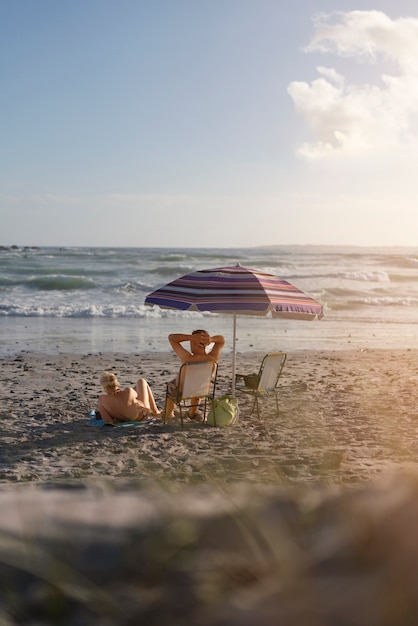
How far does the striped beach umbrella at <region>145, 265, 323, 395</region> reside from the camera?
24.0ft

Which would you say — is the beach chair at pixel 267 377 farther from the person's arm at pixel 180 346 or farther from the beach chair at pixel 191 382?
the person's arm at pixel 180 346

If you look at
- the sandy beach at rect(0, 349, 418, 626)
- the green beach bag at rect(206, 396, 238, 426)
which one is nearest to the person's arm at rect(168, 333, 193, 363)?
the green beach bag at rect(206, 396, 238, 426)

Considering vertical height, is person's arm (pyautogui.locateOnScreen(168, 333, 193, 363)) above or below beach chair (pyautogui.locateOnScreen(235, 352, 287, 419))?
above

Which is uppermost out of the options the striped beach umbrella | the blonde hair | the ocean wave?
the striped beach umbrella

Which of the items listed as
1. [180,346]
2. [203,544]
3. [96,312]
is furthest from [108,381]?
[96,312]

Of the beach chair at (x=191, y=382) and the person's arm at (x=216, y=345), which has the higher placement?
the person's arm at (x=216, y=345)

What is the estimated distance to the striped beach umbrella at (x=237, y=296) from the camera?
7.31 meters

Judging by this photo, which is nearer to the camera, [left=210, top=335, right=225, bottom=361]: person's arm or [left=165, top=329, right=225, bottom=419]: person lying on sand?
[left=165, top=329, right=225, bottom=419]: person lying on sand

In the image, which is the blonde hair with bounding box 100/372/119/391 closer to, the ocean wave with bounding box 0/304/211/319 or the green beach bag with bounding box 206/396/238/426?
the green beach bag with bounding box 206/396/238/426

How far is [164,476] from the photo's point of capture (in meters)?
0.78

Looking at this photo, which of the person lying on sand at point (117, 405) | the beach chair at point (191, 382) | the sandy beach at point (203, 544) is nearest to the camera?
the sandy beach at point (203, 544)

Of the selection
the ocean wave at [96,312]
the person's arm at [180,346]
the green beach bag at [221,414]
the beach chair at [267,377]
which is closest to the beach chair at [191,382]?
the green beach bag at [221,414]

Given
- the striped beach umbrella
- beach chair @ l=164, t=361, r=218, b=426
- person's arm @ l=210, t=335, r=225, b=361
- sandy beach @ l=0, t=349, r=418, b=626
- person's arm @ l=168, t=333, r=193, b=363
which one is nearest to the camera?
sandy beach @ l=0, t=349, r=418, b=626

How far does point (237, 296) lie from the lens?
7465 millimetres
